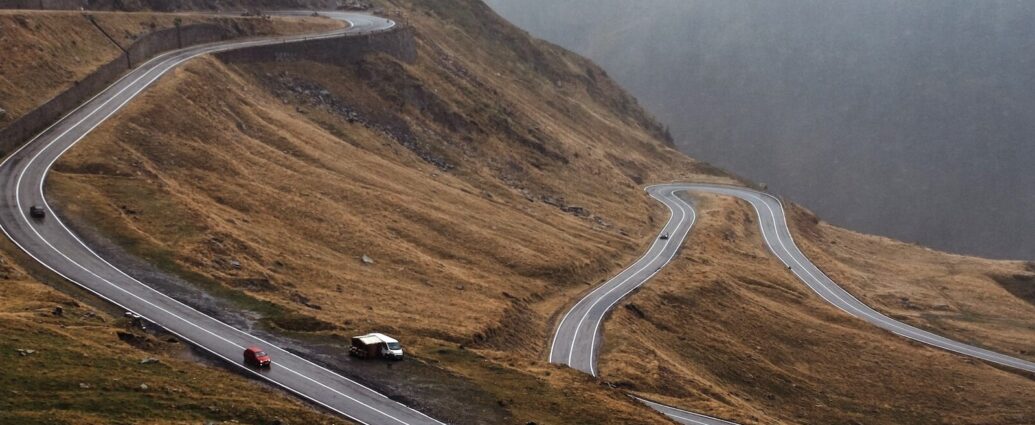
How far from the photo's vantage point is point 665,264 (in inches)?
3612

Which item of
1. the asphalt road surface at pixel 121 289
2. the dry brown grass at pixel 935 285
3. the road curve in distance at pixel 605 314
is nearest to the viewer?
the asphalt road surface at pixel 121 289

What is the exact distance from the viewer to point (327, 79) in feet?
331

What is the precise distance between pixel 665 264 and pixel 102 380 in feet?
220

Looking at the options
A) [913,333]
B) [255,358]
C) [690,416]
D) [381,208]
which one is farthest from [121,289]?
[913,333]

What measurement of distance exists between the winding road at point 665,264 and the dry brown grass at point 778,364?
5.81ft

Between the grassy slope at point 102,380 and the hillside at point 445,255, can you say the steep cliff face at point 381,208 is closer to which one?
the hillside at point 445,255

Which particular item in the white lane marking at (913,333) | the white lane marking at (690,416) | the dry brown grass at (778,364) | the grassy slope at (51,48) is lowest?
the white lane marking at (690,416)

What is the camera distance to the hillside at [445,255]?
4772 cm

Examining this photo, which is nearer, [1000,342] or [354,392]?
[354,392]

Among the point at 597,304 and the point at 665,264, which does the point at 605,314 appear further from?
the point at 665,264

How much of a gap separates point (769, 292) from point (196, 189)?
59.5 m

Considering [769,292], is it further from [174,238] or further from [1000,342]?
[174,238]

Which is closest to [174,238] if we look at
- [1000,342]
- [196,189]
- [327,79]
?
[196,189]

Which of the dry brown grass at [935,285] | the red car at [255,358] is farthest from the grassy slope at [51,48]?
the dry brown grass at [935,285]
